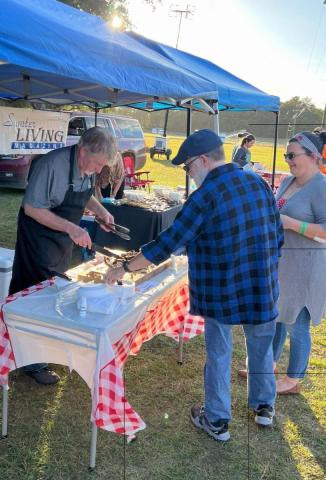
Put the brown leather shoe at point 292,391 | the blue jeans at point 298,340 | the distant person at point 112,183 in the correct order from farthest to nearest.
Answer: the distant person at point 112,183, the brown leather shoe at point 292,391, the blue jeans at point 298,340

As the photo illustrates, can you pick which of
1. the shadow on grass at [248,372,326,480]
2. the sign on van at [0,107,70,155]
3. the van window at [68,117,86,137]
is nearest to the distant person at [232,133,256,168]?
the van window at [68,117,86,137]

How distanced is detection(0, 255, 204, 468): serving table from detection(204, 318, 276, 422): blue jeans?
394mm

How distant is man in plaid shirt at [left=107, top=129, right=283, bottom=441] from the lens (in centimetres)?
191

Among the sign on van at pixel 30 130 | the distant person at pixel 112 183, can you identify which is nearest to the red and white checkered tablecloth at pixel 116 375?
the sign on van at pixel 30 130

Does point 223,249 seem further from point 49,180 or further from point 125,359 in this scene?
point 49,180

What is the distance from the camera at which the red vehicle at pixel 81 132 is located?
330 inches

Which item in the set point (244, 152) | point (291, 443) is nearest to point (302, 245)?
point (291, 443)

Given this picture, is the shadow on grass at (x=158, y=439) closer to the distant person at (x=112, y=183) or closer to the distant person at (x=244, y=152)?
the distant person at (x=112, y=183)

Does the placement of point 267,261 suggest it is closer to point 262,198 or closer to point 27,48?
point 262,198

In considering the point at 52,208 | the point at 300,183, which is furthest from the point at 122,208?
the point at 300,183

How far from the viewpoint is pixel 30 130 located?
4.20 m

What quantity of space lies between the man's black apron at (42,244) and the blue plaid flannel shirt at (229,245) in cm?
80

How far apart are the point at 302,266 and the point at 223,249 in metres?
0.78

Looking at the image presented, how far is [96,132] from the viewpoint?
7.67 feet
